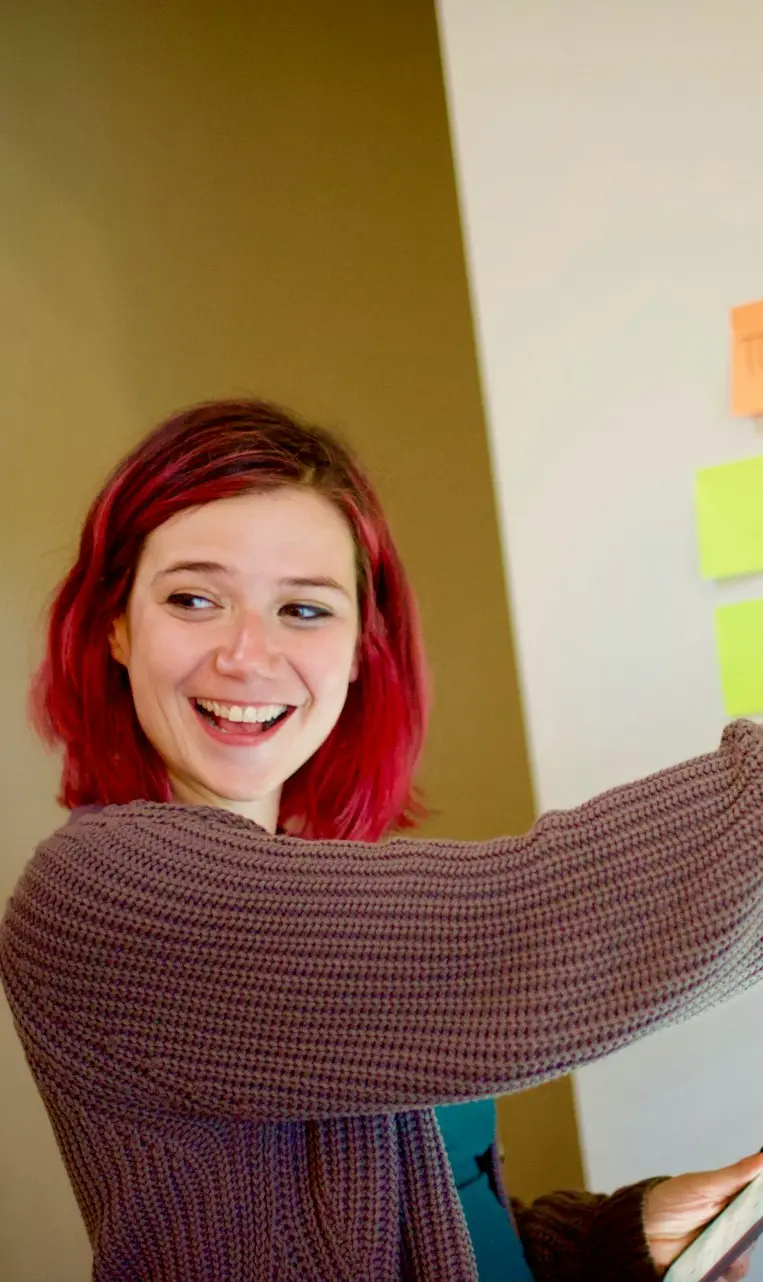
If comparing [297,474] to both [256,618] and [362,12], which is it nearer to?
[256,618]

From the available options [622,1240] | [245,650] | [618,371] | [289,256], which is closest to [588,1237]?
[622,1240]

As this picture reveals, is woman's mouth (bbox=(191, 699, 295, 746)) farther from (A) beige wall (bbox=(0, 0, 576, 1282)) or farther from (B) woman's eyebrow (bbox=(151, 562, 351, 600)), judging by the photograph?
(A) beige wall (bbox=(0, 0, 576, 1282))

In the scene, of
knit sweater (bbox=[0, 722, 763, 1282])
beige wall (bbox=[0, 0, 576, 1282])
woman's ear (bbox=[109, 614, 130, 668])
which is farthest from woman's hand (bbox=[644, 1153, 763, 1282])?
beige wall (bbox=[0, 0, 576, 1282])

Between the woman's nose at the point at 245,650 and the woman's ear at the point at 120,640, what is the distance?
114 mm

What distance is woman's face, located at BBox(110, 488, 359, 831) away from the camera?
0.79 metres

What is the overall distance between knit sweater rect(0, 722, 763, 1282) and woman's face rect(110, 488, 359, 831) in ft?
0.33

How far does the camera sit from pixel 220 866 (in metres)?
0.65

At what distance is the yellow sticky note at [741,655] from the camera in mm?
806

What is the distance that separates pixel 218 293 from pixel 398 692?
75 centimetres

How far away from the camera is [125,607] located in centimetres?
86

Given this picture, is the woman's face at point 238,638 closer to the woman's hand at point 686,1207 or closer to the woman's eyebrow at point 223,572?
the woman's eyebrow at point 223,572

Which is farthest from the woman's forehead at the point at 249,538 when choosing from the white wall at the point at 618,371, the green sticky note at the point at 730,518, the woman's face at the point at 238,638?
the green sticky note at the point at 730,518

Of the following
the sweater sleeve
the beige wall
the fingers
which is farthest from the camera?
the beige wall

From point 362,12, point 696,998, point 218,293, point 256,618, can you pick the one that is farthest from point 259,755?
point 362,12
